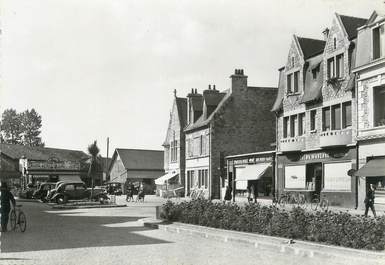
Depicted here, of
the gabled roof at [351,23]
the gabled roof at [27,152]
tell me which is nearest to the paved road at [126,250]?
the gabled roof at [351,23]

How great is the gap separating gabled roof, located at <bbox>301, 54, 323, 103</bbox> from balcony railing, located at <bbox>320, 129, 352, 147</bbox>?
2.77 m

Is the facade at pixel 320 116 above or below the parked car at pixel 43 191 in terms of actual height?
above

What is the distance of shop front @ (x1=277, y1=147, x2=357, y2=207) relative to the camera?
27.9 m

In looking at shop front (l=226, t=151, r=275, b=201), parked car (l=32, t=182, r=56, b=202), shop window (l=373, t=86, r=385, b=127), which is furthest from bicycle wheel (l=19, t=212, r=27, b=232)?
parked car (l=32, t=182, r=56, b=202)

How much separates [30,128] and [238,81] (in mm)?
Answer: 70576

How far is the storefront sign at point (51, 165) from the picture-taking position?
60556mm

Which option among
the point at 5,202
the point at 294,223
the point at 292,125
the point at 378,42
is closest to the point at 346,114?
the point at 378,42

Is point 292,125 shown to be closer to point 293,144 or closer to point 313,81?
point 293,144

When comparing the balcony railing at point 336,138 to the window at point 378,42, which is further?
the balcony railing at point 336,138

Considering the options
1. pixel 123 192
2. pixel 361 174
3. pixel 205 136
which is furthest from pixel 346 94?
pixel 123 192

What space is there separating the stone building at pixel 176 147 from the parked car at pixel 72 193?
16246 millimetres

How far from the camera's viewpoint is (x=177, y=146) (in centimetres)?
5581

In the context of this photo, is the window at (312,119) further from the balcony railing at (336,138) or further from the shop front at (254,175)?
the shop front at (254,175)

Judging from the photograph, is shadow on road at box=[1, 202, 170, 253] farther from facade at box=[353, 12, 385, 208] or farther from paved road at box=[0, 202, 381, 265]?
facade at box=[353, 12, 385, 208]
